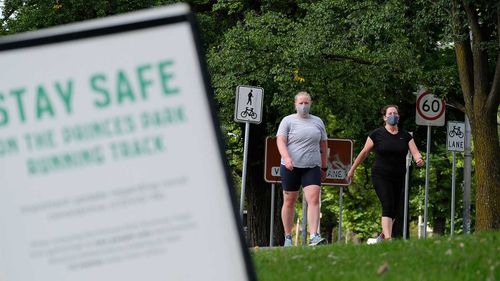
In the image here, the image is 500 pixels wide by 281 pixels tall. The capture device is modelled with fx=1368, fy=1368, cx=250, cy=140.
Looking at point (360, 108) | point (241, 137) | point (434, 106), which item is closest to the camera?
point (434, 106)

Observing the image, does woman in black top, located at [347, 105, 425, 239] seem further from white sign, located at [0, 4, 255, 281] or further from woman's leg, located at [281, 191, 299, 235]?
white sign, located at [0, 4, 255, 281]

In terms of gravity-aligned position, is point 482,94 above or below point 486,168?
above

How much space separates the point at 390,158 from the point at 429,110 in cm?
1236

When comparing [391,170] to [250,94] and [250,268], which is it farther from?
[250,268]

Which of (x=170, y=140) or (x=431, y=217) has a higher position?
(x=170, y=140)

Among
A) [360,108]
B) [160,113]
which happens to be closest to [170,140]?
[160,113]

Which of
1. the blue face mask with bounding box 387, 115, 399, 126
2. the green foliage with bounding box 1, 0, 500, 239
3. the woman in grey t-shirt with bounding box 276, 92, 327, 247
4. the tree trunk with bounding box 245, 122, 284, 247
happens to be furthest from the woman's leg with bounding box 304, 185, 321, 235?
the tree trunk with bounding box 245, 122, 284, 247

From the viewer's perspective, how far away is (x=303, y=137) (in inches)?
573

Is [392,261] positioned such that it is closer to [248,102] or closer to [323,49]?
[248,102]

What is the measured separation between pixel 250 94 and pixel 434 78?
5150 millimetres

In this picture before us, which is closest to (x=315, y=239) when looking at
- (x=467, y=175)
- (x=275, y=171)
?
(x=275, y=171)

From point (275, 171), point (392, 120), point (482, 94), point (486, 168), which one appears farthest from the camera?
point (275, 171)

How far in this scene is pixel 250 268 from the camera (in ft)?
16.5

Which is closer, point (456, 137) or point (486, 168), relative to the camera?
point (486, 168)
